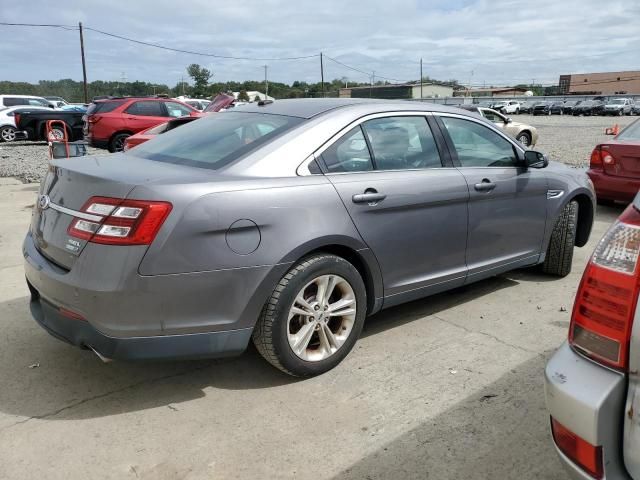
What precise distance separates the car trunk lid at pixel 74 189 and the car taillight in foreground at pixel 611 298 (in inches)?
74.8

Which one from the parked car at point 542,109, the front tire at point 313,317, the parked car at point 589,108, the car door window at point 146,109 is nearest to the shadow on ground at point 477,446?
the front tire at point 313,317

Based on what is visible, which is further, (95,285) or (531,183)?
(531,183)

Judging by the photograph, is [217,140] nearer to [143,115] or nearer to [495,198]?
[495,198]

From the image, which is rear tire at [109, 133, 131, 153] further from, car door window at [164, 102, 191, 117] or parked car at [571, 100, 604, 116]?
parked car at [571, 100, 604, 116]

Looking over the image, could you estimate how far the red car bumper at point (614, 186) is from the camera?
6867 mm

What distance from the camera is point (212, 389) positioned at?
3146 mm

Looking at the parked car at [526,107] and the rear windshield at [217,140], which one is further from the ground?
the rear windshield at [217,140]

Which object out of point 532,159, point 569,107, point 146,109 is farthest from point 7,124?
point 569,107

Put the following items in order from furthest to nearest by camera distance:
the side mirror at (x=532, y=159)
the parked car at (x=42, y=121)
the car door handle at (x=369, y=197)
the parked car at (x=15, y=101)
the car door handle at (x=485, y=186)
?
the parked car at (x=15, y=101) < the parked car at (x=42, y=121) < the side mirror at (x=532, y=159) < the car door handle at (x=485, y=186) < the car door handle at (x=369, y=197)

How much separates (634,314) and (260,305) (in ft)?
5.82

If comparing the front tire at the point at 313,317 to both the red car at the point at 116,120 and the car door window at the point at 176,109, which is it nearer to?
the red car at the point at 116,120

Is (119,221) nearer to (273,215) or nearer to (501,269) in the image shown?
(273,215)

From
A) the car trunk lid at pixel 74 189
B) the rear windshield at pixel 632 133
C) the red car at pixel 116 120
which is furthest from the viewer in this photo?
the red car at pixel 116 120

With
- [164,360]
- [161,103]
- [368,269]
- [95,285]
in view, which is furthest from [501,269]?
[161,103]
